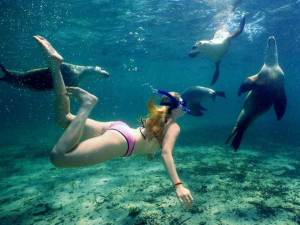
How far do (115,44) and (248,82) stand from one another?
27487 millimetres

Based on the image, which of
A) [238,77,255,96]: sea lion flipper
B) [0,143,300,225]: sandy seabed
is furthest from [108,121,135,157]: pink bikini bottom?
[238,77,255,96]: sea lion flipper

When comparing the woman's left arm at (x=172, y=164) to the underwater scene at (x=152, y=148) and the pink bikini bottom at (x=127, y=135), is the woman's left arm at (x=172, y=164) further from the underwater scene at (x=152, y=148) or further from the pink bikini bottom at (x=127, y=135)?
the pink bikini bottom at (x=127, y=135)

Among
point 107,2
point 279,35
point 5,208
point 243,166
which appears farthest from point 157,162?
point 279,35

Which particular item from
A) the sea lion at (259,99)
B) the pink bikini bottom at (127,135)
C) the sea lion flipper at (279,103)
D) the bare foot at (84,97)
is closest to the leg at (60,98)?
the bare foot at (84,97)

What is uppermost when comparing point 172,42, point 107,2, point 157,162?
point 107,2

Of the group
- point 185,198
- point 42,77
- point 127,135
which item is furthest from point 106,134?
point 42,77

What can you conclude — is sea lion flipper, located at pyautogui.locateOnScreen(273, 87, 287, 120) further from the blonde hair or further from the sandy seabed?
the blonde hair

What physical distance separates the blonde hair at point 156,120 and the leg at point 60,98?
1.08 m

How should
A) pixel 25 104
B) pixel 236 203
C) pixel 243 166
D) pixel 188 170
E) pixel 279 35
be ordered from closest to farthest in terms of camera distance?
1. pixel 236 203
2. pixel 188 170
3. pixel 243 166
4. pixel 279 35
5. pixel 25 104

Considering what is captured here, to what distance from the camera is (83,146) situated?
5.17 metres

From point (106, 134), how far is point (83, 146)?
0.52 metres

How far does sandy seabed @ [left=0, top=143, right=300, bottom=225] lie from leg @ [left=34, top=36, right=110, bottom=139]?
2.42 meters

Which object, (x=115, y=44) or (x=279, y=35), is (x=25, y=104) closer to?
(x=115, y=44)

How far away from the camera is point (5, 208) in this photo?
8.72 m
